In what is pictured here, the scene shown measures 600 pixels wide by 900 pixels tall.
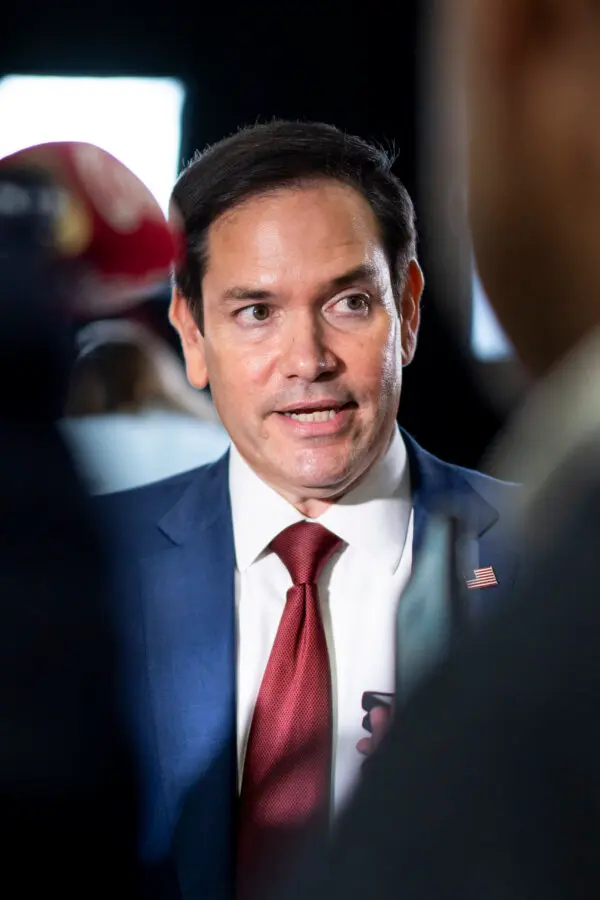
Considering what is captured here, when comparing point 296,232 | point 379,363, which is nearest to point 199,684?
point 379,363

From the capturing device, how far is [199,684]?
1.44 meters

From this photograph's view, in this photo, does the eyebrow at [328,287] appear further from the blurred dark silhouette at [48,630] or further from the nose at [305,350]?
the blurred dark silhouette at [48,630]

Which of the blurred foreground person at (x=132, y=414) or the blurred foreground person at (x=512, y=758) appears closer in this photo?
the blurred foreground person at (x=512, y=758)

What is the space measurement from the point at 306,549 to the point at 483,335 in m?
0.33

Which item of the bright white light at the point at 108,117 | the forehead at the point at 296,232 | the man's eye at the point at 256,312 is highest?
the bright white light at the point at 108,117

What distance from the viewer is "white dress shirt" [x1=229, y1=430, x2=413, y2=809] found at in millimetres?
1424

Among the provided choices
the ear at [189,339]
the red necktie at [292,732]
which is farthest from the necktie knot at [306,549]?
the ear at [189,339]

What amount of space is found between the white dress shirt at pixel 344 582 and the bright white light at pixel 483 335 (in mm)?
148

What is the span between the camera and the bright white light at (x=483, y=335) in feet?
4.53

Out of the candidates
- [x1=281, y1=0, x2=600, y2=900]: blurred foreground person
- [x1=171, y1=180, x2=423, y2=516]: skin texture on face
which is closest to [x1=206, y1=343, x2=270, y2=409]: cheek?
[x1=171, y1=180, x2=423, y2=516]: skin texture on face

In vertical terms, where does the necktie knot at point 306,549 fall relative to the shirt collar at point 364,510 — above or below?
below

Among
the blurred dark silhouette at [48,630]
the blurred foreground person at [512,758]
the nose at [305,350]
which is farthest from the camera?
the blurred dark silhouette at [48,630]

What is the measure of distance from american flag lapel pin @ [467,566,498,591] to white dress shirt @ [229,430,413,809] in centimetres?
8

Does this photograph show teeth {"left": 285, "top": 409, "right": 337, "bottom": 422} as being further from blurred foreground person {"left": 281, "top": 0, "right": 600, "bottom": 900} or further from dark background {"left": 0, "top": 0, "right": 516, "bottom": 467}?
blurred foreground person {"left": 281, "top": 0, "right": 600, "bottom": 900}
